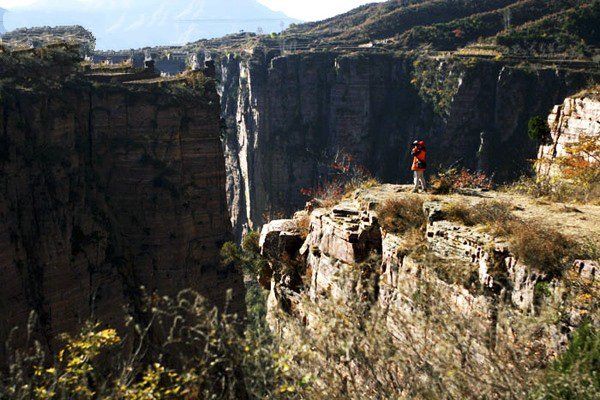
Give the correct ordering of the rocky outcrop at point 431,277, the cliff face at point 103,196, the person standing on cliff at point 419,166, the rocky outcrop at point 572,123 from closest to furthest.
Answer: the rocky outcrop at point 431,277 < the person standing on cliff at point 419,166 < the rocky outcrop at point 572,123 < the cliff face at point 103,196

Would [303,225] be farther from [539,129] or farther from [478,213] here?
[539,129]

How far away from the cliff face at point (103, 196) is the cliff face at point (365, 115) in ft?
84.6

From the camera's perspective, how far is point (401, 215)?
1205cm

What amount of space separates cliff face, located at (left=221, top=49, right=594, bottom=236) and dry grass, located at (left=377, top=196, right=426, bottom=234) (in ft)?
129

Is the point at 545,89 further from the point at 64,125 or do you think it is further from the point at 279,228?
the point at 279,228

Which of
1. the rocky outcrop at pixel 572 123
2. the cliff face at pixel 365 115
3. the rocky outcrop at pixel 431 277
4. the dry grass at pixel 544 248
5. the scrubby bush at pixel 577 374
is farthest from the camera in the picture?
the cliff face at pixel 365 115

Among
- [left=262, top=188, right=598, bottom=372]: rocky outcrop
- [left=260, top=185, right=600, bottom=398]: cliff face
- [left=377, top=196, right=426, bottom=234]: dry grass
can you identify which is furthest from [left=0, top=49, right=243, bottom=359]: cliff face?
[left=377, top=196, right=426, bottom=234]: dry grass

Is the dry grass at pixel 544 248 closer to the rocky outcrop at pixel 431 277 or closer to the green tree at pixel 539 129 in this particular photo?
the rocky outcrop at pixel 431 277

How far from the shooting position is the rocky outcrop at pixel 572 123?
22.3m

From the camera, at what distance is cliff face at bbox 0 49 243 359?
76.8ft

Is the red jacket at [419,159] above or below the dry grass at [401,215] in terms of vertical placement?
above

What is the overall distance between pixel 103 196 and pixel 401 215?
1812 centimetres

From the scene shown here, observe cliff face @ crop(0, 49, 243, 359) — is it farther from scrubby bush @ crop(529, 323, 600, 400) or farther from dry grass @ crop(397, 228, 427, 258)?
scrubby bush @ crop(529, 323, 600, 400)

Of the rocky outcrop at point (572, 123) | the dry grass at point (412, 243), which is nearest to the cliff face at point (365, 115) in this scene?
the rocky outcrop at point (572, 123)
